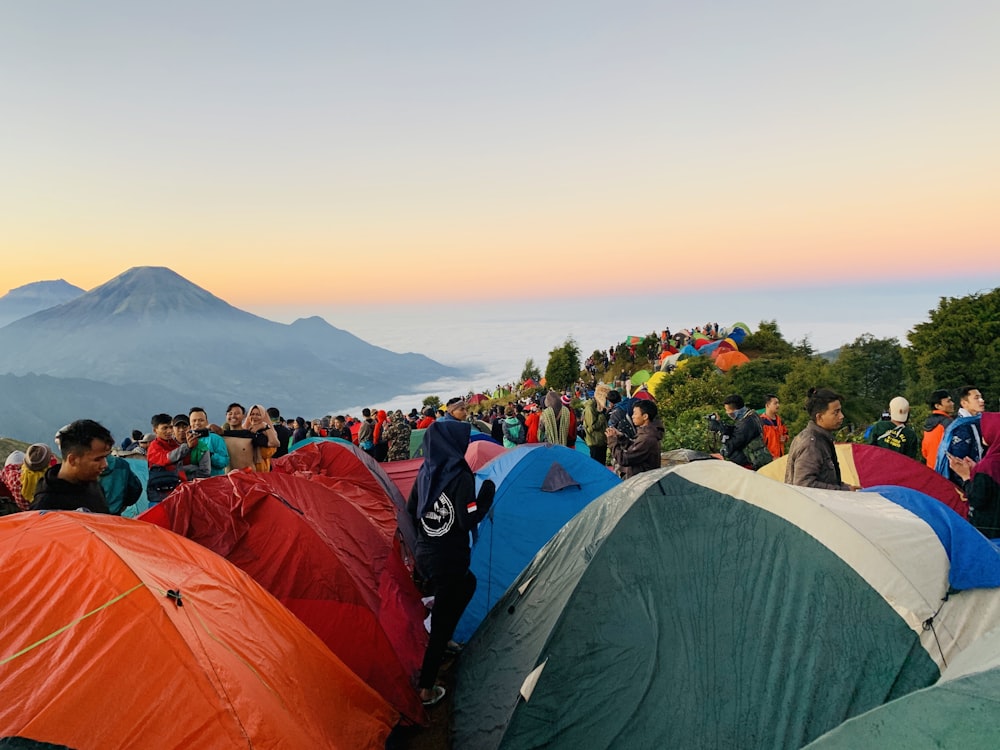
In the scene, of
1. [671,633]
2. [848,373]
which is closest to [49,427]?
[848,373]

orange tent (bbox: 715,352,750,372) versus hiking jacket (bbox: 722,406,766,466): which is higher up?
hiking jacket (bbox: 722,406,766,466)

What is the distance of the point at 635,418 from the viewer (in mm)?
6797

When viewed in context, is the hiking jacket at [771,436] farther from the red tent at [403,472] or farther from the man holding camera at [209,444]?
the man holding camera at [209,444]

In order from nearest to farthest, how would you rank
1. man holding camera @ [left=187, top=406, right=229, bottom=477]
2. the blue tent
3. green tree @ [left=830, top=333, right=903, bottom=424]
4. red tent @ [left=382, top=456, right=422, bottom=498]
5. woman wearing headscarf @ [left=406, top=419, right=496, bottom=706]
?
woman wearing headscarf @ [left=406, top=419, right=496, bottom=706] → the blue tent → man holding camera @ [left=187, top=406, right=229, bottom=477] → red tent @ [left=382, top=456, right=422, bottom=498] → green tree @ [left=830, top=333, right=903, bottom=424]

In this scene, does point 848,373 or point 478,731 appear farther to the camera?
point 848,373

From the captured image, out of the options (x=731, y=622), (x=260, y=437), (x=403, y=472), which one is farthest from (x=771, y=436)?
(x=260, y=437)

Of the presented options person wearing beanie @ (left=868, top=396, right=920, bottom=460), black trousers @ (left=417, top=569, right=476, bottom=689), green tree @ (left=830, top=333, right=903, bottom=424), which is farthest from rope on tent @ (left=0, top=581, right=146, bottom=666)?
Answer: green tree @ (left=830, top=333, right=903, bottom=424)

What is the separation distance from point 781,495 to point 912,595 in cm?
79

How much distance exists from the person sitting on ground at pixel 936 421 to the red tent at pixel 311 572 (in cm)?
642

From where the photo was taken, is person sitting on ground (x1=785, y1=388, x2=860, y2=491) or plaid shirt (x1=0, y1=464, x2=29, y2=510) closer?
person sitting on ground (x1=785, y1=388, x2=860, y2=491)

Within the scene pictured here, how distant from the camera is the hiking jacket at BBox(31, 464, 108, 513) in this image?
3957 millimetres

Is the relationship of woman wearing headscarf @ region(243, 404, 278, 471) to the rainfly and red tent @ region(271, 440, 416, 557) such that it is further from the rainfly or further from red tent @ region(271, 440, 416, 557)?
the rainfly

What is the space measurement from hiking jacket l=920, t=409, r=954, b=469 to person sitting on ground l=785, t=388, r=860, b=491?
12.4 feet

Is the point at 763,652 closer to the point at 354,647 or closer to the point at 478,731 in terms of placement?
the point at 478,731
